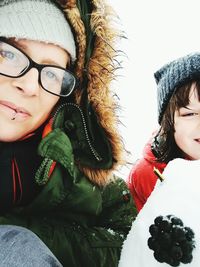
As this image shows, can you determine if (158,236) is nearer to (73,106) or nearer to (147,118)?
(73,106)

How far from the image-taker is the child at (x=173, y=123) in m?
2.04

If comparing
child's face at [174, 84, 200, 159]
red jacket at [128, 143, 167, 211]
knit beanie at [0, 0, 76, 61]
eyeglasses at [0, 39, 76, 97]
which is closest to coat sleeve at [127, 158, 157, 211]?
red jacket at [128, 143, 167, 211]

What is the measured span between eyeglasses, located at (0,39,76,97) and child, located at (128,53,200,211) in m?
0.71

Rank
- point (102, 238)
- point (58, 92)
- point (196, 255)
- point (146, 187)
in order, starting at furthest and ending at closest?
point (146, 187) < point (102, 238) < point (58, 92) < point (196, 255)

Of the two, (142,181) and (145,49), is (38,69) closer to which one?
(142,181)

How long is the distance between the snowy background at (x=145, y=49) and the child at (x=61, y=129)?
0.46 feet

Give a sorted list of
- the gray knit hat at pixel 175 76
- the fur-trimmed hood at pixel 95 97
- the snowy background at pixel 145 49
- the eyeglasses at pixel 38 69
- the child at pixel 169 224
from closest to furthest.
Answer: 1. the child at pixel 169 224
2. the eyeglasses at pixel 38 69
3. the fur-trimmed hood at pixel 95 97
4. the gray knit hat at pixel 175 76
5. the snowy background at pixel 145 49

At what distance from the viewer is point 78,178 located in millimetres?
1721

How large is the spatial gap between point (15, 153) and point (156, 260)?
0.74 m

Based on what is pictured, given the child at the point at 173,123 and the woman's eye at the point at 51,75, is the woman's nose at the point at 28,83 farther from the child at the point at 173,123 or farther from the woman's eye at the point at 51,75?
the child at the point at 173,123

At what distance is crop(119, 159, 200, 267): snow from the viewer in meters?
1.04

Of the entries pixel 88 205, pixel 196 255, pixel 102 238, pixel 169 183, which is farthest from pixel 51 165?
pixel 196 255

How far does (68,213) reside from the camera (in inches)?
69.2

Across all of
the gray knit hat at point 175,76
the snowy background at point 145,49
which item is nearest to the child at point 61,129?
the snowy background at point 145,49
